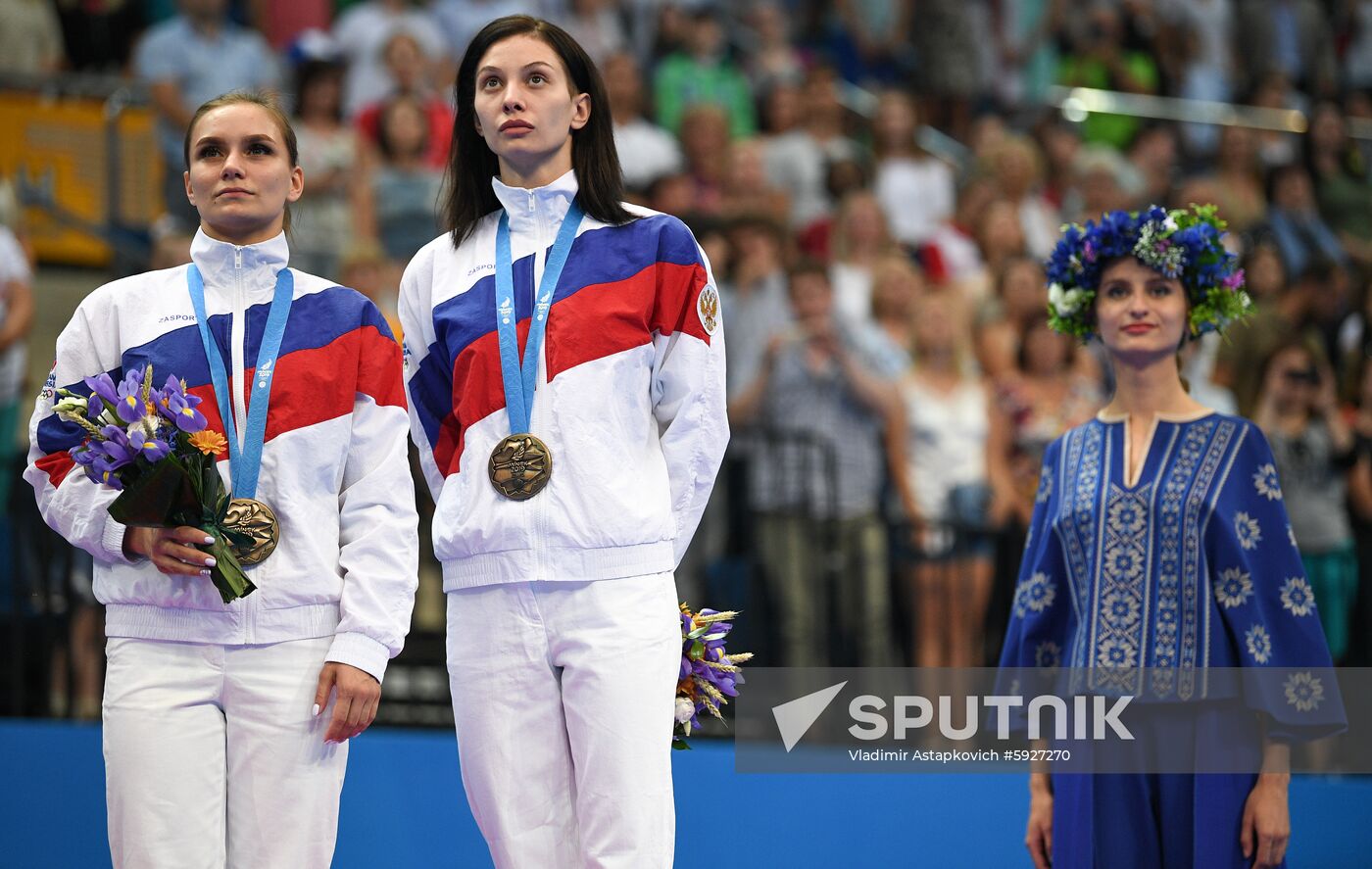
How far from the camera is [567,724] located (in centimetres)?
341

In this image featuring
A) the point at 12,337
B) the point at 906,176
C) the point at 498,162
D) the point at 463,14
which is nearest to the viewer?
the point at 498,162

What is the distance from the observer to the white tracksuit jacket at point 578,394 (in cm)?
340

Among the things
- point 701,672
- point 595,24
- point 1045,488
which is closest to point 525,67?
point 701,672

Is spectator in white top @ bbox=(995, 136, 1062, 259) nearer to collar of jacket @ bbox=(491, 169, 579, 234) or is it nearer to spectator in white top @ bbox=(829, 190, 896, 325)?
spectator in white top @ bbox=(829, 190, 896, 325)

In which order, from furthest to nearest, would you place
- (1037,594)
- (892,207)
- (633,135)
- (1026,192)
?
(1026,192) < (892,207) < (633,135) < (1037,594)

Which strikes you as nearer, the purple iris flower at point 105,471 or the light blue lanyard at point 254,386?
the purple iris flower at point 105,471

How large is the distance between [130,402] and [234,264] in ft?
1.44

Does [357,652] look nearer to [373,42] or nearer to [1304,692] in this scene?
[1304,692]

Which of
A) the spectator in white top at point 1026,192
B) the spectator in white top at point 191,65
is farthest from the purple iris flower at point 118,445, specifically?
the spectator in white top at point 1026,192

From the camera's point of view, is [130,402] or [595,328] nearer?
[130,402]

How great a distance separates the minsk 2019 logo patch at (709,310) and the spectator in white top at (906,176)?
624 centimetres

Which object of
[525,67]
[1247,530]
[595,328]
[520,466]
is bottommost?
[1247,530]

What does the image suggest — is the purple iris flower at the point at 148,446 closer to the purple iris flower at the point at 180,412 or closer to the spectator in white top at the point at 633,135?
the purple iris flower at the point at 180,412

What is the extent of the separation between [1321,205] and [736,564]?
5.38 metres
